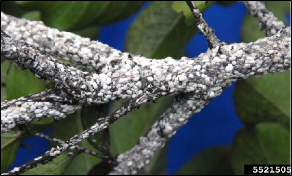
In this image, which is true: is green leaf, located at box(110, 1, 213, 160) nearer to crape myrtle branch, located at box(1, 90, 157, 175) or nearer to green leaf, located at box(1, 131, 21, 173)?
green leaf, located at box(1, 131, 21, 173)

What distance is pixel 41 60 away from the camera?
508 mm

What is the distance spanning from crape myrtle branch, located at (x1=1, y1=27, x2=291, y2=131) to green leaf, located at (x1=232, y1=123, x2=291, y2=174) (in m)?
0.24

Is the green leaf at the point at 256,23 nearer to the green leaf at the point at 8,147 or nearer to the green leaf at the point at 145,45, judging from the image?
the green leaf at the point at 145,45

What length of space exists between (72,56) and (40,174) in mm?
231

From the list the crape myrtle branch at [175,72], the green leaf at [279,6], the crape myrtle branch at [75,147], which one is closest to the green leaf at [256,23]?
the green leaf at [279,6]

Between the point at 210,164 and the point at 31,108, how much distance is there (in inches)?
25.3

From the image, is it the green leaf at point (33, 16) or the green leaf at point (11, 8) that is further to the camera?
the green leaf at point (11, 8)

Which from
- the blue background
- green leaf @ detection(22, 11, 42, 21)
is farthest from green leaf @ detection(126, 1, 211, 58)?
the blue background

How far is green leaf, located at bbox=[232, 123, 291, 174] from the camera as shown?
797 millimetres

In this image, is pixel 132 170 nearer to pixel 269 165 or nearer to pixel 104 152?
pixel 104 152

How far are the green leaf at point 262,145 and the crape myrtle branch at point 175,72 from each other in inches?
9.5

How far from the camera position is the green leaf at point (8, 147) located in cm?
71

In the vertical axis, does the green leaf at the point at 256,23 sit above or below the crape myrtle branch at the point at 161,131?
above

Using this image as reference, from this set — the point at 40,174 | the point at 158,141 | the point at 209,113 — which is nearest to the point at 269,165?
the point at 158,141
